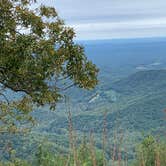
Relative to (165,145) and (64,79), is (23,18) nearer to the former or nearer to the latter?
(64,79)

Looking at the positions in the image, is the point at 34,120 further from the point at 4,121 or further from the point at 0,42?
the point at 0,42

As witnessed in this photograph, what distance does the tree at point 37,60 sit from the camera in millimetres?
12406

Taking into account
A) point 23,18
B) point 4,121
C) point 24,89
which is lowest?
point 4,121

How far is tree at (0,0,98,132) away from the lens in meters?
12.4

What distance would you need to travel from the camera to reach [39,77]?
42.1 ft

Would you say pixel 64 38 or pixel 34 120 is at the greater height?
pixel 64 38

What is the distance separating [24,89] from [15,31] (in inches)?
68.8

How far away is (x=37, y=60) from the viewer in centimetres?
1262

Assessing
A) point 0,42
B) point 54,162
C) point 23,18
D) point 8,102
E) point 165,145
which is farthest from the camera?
point 165,145

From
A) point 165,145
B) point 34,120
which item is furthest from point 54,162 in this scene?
point 34,120

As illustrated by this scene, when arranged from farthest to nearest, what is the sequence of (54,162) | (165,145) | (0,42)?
(165,145) → (54,162) → (0,42)

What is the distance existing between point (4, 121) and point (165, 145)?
57624mm

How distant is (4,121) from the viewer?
47.5 ft

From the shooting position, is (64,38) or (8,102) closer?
(64,38)
